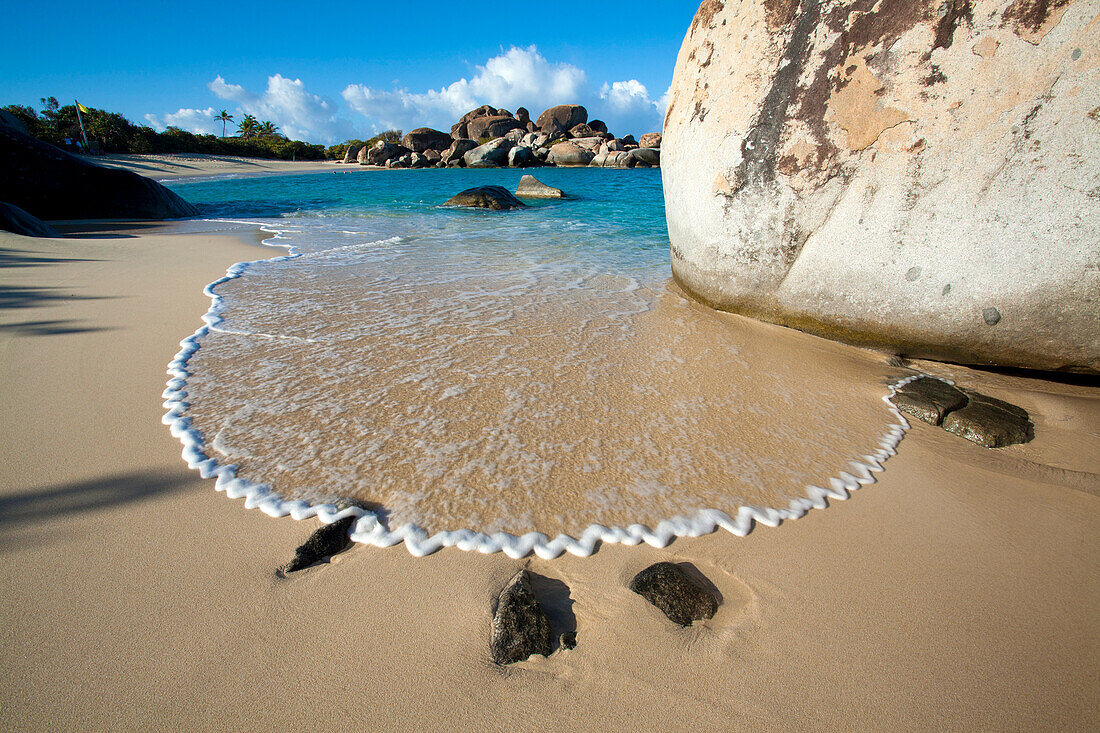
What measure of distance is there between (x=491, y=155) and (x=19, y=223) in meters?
39.7

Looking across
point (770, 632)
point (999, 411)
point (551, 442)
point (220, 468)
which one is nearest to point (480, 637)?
point (770, 632)

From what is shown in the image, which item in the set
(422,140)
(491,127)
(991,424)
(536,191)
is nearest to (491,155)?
(422,140)

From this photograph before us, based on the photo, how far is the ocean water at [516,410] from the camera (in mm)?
1926

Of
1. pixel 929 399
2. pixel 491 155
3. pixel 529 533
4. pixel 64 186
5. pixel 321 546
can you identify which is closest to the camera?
pixel 321 546

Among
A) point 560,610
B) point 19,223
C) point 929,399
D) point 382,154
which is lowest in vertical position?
point 560,610

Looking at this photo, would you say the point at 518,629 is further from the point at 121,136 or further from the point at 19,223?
the point at 121,136

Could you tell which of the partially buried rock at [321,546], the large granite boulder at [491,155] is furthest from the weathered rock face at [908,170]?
the large granite boulder at [491,155]

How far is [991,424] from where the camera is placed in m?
2.44

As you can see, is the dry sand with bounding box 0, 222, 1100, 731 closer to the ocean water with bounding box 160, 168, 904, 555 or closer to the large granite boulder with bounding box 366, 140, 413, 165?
the ocean water with bounding box 160, 168, 904, 555

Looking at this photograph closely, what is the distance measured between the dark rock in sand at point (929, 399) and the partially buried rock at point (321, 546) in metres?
2.78

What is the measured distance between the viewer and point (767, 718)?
4.04 ft

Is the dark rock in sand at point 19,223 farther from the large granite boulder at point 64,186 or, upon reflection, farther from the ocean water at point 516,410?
the ocean water at point 516,410

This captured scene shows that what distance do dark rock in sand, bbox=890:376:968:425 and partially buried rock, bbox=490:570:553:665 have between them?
232 cm

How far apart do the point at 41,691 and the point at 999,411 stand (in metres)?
3.82
